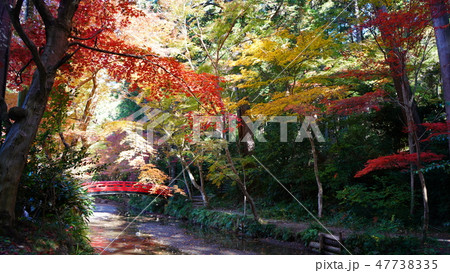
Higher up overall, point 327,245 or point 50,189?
point 50,189

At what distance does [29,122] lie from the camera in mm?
3377

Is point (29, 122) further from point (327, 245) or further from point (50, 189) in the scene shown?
point (327, 245)

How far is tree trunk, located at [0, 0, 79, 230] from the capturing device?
10.5ft

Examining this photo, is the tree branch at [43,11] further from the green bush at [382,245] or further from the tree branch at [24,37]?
the green bush at [382,245]

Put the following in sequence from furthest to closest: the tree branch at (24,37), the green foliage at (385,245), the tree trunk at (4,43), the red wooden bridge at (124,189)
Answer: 1. the red wooden bridge at (124,189)
2. the green foliage at (385,245)
3. the tree trunk at (4,43)
4. the tree branch at (24,37)

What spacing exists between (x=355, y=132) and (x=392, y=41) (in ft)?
13.3

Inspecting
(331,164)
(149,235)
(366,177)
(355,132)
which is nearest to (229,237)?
(149,235)

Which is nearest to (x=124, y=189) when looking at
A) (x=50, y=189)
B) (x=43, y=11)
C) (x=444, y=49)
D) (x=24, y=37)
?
(x=50, y=189)

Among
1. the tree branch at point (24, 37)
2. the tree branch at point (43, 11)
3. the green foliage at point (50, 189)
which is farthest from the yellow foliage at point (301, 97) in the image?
the tree branch at point (24, 37)

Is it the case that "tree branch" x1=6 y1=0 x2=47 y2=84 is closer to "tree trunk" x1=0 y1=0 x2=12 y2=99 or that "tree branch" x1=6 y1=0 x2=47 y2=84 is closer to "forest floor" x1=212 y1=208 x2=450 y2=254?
"tree trunk" x1=0 y1=0 x2=12 y2=99

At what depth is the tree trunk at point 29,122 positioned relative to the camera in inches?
126

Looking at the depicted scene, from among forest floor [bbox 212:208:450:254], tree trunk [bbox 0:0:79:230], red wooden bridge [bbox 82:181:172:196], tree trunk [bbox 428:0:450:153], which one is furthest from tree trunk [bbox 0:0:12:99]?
red wooden bridge [bbox 82:181:172:196]

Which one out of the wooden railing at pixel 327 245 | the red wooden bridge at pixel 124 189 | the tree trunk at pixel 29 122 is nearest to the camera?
the tree trunk at pixel 29 122

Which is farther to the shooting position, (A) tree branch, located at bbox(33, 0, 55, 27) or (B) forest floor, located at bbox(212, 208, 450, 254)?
(B) forest floor, located at bbox(212, 208, 450, 254)
